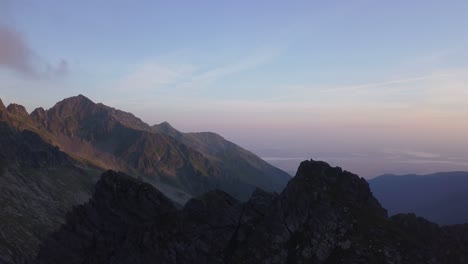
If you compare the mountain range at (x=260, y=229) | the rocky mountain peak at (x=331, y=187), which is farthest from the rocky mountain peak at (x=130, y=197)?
the rocky mountain peak at (x=331, y=187)

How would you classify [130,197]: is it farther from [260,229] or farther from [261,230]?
[261,230]

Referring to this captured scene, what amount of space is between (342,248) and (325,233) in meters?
3.37

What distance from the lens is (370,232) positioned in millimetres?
66188

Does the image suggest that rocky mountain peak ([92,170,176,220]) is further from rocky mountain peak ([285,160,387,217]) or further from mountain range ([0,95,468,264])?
rocky mountain peak ([285,160,387,217])

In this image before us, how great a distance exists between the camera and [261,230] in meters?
71.8

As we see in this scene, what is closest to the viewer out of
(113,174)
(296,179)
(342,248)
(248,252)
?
(342,248)

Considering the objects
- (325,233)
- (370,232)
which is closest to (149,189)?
(325,233)

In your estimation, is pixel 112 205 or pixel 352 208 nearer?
pixel 352 208

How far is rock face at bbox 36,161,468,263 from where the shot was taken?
216ft

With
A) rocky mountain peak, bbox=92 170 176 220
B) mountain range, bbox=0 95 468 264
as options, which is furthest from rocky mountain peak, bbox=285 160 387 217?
rocky mountain peak, bbox=92 170 176 220

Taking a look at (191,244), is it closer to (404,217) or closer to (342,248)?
(342,248)

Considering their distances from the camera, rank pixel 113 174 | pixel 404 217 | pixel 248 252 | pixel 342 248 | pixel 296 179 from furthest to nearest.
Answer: pixel 113 174
pixel 404 217
pixel 296 179
pixel 248 252
pixel 342 248

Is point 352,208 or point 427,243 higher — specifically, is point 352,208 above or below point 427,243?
above

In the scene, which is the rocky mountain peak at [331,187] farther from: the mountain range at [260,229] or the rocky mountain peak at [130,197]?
the rocky mountain peak at [130,197]
